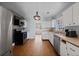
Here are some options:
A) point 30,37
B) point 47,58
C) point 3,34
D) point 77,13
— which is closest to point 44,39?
point 30,37

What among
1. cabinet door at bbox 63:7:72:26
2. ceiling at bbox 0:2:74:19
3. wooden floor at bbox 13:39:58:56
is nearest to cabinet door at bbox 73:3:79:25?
cabinet door at bbox 63:7:72:26

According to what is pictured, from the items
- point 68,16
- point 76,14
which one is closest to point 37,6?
point 68,16

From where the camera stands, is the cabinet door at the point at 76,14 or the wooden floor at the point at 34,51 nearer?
the cabinet door at the point at 76,14

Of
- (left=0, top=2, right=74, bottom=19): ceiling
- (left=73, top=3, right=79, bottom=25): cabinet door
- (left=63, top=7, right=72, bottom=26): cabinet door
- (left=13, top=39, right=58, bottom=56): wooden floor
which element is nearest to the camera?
(left=73, top=3, right=79, bottom=25): cabinet door

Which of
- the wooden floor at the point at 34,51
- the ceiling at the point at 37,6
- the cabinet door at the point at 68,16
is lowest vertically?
the wooden floor at the point at 34,51

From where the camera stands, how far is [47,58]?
1280 mm

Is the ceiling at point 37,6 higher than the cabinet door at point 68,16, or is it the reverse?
the ceiling at point 37,6

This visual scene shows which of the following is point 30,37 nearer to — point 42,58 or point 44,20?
point 44,20

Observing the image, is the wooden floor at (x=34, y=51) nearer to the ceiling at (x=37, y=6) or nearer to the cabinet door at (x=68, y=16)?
the cabinet door at (x=68, y=16)

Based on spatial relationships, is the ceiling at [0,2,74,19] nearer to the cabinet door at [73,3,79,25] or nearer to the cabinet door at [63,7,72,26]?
the cabinet door at [63,7,72,26]

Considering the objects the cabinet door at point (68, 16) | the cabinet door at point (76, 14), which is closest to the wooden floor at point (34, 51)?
the cabinet door at point (68, 16)

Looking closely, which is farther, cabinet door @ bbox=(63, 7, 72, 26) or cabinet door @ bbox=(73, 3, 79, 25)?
cabinet door @ bbox=(63, 7, 72, 26)

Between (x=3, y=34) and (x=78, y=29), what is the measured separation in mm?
2395

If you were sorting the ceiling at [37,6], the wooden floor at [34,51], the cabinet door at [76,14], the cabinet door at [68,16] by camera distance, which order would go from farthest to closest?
the wooden floor at [34,51] < the ceiling at [37,6] < the cabinet door at [68,16] < the cabinet door at [76,14]
